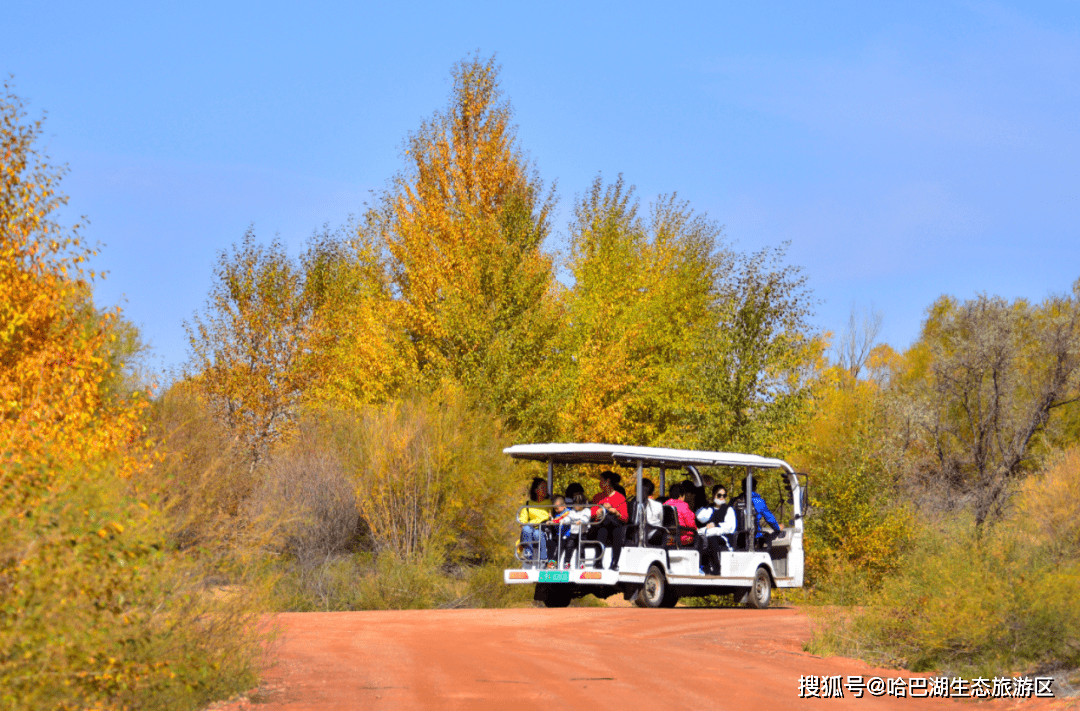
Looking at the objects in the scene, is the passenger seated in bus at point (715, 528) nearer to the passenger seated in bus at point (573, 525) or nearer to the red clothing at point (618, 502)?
the red clothing at point (618, 502)

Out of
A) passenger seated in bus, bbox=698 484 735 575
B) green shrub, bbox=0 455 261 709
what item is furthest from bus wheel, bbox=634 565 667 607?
green shrub, bbox=0 455 261 709

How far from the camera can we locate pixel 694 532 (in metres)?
20.1

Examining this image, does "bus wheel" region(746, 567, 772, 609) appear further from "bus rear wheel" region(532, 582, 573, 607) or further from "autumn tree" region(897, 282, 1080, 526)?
"autumn tree" region(897, 282, 1080, 526)

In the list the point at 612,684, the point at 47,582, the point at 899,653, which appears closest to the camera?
the point at 47,582

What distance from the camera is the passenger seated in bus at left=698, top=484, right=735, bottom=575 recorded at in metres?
20.3

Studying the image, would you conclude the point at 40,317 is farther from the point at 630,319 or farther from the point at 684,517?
the point at 630,319

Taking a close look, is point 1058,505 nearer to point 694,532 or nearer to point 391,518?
point 694,532

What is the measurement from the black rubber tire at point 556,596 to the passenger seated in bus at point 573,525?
1459 millimetres

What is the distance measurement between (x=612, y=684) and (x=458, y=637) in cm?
374

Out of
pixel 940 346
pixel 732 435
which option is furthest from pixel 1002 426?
pixel 732 435

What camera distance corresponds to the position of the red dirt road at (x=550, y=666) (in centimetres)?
947

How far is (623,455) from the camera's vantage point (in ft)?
62.3

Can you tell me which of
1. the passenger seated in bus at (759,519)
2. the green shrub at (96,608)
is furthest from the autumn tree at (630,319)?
the green shrub at (96,608)

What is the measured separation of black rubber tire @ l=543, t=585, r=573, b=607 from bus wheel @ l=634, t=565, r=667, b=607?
1.59m
